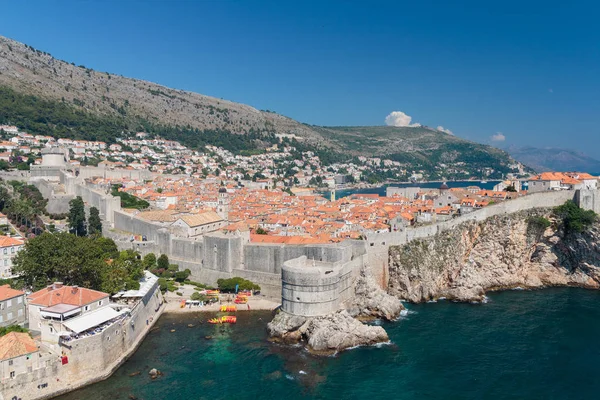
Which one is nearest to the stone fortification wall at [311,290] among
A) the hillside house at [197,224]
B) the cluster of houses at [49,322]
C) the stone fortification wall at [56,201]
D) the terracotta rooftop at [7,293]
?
the cluster of houses at [49,322]

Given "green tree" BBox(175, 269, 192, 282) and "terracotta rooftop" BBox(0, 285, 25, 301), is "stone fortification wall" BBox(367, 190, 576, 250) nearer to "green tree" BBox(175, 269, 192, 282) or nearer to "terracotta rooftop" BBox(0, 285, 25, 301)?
"green tree" BBox(175, 269, 192, 282)

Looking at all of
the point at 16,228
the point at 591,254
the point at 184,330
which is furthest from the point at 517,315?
the point at 16,228

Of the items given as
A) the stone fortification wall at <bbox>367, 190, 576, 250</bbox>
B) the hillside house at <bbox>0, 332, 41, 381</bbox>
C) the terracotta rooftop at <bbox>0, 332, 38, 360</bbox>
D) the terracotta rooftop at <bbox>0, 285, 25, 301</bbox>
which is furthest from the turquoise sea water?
the terracotta rooftop at <bbox>0, 285, 25, 301</bbox>

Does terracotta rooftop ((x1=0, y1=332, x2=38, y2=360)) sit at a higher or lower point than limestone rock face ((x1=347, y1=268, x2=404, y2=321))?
higher

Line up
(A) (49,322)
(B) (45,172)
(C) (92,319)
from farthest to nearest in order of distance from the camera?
1. (B) (45,172)
2. (C) (92,319)
3. (A) (49,322)

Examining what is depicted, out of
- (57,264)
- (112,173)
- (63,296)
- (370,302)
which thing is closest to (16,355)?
(63,296)

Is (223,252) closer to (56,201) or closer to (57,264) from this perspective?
(57,264)

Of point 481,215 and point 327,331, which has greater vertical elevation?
point 481,215
